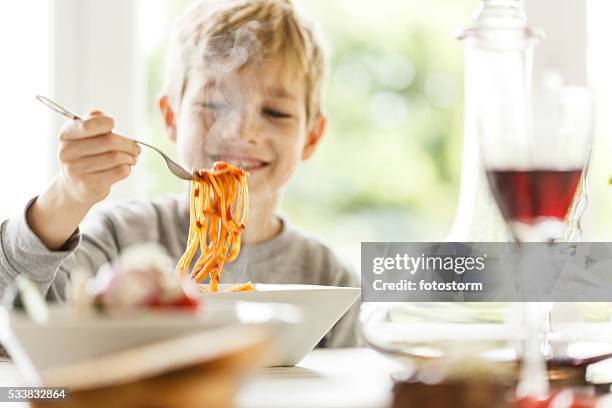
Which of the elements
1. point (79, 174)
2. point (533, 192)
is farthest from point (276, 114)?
point (533, 192)

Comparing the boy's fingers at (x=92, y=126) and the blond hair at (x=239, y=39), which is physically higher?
the blond hair at (x=239, y=39)

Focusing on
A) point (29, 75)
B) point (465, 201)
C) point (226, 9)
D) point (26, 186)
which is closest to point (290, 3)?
point (226, 9)

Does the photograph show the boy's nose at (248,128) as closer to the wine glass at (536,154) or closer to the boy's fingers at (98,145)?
the boy's fingers at (98,145)

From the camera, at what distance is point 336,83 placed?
4762 millimetres

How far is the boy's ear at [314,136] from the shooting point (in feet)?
4.99

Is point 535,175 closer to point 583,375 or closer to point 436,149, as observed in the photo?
point 583,375

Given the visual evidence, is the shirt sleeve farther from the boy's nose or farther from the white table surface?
the boy's nose

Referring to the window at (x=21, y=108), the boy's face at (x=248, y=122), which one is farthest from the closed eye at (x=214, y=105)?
the window at (x=21, y=108)

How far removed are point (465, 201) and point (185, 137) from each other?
2.52 ft

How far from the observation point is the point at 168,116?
145cm

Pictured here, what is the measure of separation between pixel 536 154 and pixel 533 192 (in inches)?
1.0

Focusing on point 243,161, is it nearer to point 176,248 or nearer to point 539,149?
point 176,248

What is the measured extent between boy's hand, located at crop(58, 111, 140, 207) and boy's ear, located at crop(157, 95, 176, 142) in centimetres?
38

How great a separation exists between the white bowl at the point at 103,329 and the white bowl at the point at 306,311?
1.05 ft
